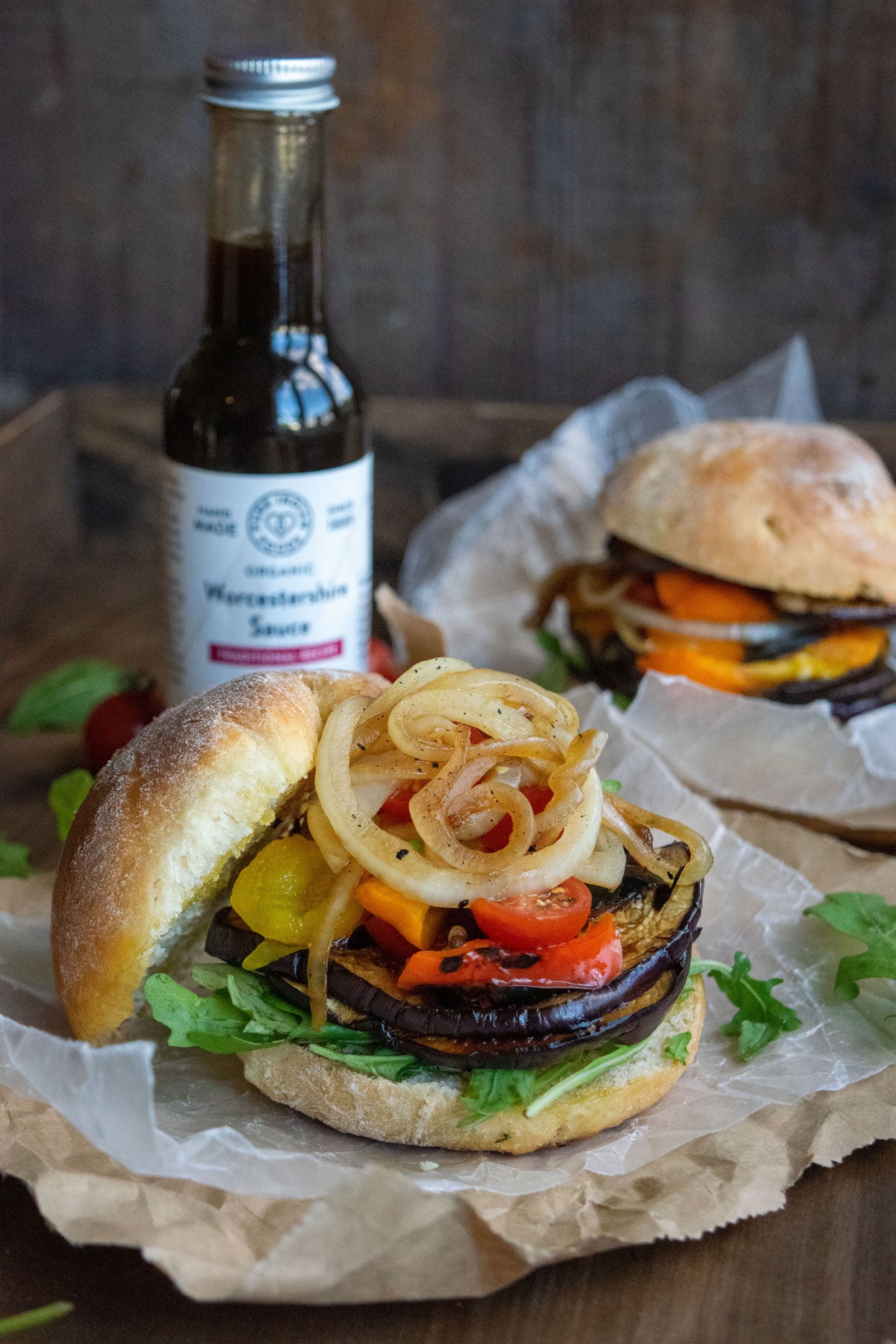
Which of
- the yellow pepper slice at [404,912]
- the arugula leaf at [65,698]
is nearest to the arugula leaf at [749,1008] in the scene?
the yellow pepper slice at [404,912]

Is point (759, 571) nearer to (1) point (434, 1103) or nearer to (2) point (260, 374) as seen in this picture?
(2) point (260, 374)

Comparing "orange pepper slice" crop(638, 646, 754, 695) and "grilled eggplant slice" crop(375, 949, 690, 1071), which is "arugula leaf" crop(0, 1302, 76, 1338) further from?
"orange pepper slice" crop(638, 646, 754, 695)

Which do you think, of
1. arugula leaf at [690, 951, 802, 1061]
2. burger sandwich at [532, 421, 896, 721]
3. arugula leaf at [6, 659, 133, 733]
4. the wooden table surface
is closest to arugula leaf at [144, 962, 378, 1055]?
the wooden table surface

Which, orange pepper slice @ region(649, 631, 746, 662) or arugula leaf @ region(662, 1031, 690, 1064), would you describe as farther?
orange pepper slice @ region(649, 631, 746, 662)

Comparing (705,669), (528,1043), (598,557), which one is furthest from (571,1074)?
(598,557)

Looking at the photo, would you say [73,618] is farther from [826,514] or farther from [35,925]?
[826,514]

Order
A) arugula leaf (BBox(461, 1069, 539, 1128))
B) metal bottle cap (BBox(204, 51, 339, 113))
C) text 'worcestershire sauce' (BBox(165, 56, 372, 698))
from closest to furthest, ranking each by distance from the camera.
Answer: arugula leaf (BBox(461, 1069, 539, 1128)) → metal bottle cap (BBox(204, 51, 339, 113)) → text 'worcestershire sauce' (BBox(165, 56, 372, 698))
